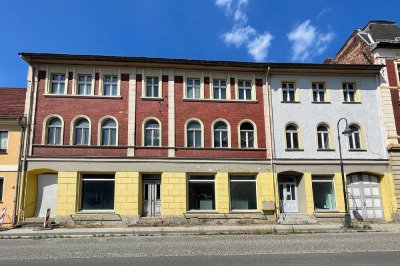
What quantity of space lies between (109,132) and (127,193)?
3.76 m

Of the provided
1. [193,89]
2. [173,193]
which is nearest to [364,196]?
[173,193]

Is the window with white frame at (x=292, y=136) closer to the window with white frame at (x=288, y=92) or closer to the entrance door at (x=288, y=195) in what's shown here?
the window with white frame at (x=288, y=92)

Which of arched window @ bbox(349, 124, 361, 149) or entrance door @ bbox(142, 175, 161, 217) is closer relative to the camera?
entrance door @ bbox(142, 175, 161, 217)

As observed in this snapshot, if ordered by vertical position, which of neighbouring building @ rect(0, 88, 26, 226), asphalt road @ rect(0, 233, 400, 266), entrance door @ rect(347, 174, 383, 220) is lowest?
asphalt road @ rect(0, 233, 400, 266)

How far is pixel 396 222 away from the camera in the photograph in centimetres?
2053

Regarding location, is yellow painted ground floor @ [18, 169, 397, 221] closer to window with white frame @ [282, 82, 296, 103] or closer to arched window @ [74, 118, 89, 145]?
arched window @ [74, 118, 89, 145]

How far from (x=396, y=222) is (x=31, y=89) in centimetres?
2288

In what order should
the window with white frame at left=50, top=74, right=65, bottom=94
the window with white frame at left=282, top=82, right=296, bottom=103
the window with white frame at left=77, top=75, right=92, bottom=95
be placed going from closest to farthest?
the window with white frame at left=50, top=74, right=65, bottom=94, the window with white frame at left=77, top=75, right=92, bottom=95, the window with white frame at left=282, top=82, right=296, bottom=103

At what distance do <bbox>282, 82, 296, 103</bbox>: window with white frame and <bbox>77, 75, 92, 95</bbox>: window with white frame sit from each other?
1213 centimetres

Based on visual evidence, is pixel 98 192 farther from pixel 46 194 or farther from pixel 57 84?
pixel 57 84

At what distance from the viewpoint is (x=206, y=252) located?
10641mm

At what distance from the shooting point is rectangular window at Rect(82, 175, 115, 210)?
19562 millimetres

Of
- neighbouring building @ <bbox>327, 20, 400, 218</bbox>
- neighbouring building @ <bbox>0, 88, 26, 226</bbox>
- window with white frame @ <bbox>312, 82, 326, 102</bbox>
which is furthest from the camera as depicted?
window with white frame @ <bbox>312, 82, 326, 102</bbox>

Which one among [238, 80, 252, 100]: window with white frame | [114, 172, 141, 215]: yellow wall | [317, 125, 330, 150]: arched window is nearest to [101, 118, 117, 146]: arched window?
[114, 172, 141, 215]: yellow wall
